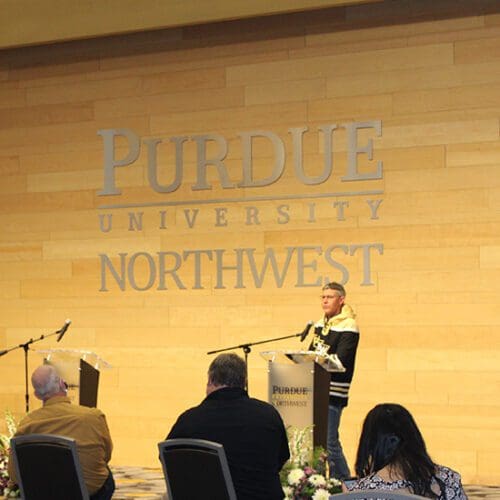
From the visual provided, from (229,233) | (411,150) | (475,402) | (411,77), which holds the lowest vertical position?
(475,402)

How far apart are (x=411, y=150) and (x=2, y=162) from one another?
4367 mm

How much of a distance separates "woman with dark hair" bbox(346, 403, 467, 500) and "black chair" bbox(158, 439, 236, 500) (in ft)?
3.17

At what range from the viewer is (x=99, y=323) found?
10.1 metres

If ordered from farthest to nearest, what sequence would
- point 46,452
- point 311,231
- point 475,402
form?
1. point 311,231
2. point 475,402
3. point 46,452

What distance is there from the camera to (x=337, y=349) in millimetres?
7988

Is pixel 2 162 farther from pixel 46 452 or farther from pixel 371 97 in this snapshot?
pixel 46 452

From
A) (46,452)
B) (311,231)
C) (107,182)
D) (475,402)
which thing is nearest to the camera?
(46,452)

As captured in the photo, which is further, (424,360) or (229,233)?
(229,233)

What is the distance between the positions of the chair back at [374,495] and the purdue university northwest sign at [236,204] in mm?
5895

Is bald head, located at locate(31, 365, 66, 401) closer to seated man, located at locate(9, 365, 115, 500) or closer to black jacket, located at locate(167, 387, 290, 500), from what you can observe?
seated man, located at locate(9, 365, 115, 500)

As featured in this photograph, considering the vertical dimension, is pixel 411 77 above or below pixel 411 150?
above

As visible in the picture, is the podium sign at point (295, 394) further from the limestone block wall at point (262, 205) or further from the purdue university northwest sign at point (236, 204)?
the purdue university northwest sign at point (236, 204)

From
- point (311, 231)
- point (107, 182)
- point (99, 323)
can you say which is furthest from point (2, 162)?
point (311, 231)

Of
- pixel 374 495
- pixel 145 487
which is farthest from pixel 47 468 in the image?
pixel 145 487
